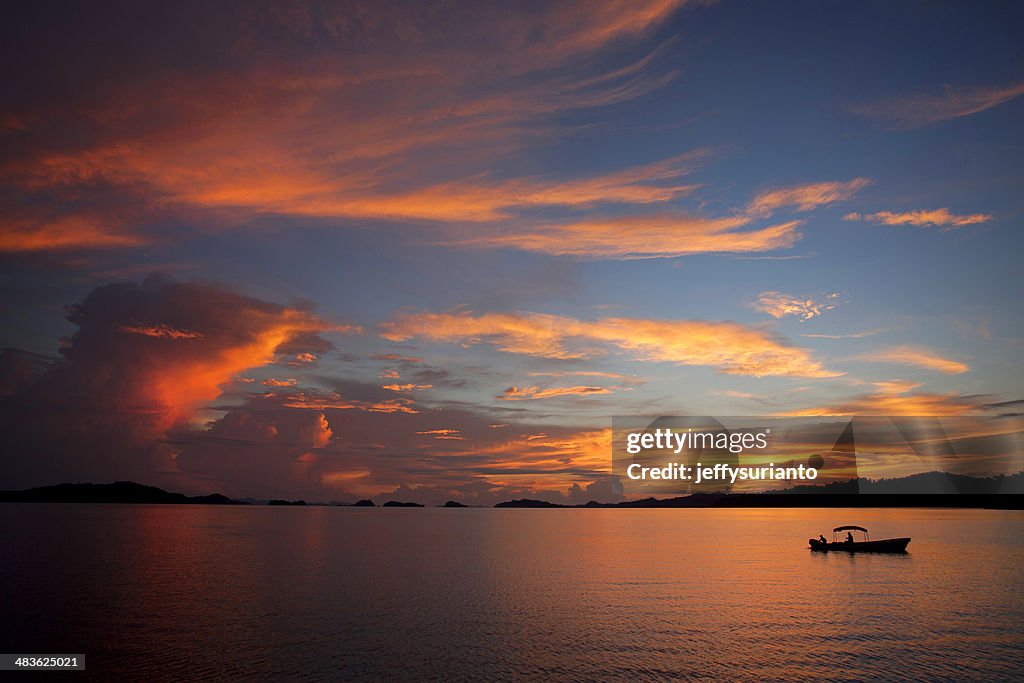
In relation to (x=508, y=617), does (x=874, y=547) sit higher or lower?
higher

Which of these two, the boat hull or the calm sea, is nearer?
the calm sea

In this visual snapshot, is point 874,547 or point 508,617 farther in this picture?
point 874,547

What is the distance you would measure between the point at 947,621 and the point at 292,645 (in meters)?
67.6

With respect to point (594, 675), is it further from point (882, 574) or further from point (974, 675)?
point (882, 574)

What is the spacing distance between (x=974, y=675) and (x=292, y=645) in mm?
55098

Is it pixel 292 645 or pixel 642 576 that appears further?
pixel 642 576

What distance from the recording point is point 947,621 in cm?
7081

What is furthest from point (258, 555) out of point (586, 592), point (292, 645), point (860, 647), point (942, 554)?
point (942, 554)

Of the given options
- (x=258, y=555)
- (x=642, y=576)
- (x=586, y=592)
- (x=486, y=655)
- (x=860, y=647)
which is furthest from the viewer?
(x=258, y=555)

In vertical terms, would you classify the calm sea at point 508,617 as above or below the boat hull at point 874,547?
below

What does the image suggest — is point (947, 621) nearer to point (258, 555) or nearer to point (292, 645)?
point (292, 645)

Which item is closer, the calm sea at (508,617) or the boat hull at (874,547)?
the calm sea at (508,617)

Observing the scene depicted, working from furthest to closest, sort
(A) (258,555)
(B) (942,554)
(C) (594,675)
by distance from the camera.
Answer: (B) (942,554)
(A) (258,555)
(C) (594,675)

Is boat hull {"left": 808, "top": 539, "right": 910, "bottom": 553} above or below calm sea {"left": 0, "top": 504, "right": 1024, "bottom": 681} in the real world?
above
